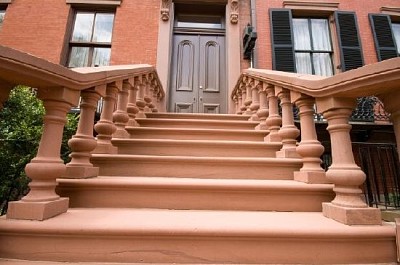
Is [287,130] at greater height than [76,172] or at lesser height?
greater

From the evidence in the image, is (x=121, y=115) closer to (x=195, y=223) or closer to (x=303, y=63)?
(x=195, y=223)

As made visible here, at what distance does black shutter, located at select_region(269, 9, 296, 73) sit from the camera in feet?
17.9

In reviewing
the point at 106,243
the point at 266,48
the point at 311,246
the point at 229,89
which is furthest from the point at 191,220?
the point at 266,48

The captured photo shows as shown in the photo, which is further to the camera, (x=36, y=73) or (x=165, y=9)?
(x=165, y=9)

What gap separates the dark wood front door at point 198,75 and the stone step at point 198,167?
3.07 m

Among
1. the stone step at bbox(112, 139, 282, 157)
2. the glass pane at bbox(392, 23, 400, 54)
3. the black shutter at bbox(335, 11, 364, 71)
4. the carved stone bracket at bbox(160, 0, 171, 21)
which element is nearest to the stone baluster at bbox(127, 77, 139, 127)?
the stone step at bbox(112, 139, 282, 157)

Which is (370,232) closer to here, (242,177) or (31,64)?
(242,177)

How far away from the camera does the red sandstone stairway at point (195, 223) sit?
119cm

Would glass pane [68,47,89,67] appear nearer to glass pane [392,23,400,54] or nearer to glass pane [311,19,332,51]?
glass pane [311,19,332,51]

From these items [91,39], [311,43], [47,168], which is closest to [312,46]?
[311,43]

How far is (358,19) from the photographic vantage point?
5.78 meters

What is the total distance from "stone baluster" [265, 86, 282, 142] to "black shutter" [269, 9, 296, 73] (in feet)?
10.2

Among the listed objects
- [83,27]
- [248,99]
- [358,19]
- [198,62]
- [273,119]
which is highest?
[358,19]

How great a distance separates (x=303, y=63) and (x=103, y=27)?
497 centimetres
